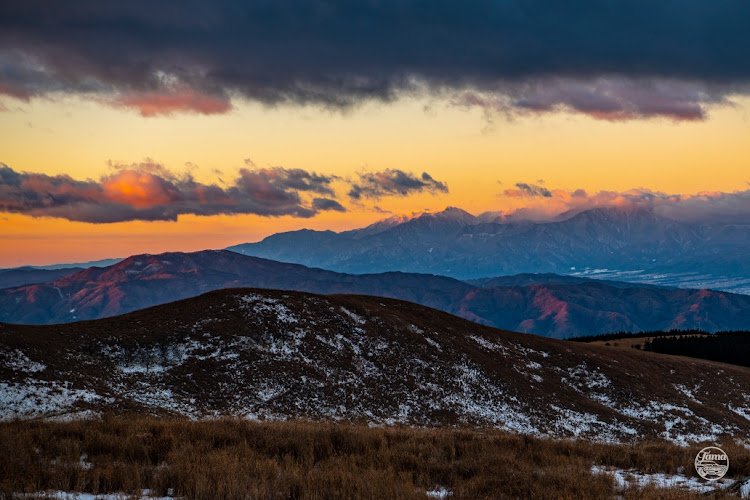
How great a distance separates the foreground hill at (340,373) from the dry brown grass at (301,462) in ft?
44.8

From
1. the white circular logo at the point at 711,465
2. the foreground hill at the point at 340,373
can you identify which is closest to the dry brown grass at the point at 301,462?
the white circular logo at the point at 711,465

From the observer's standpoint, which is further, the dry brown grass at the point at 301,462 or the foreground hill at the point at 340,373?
the foreground hill at the point at 340,373

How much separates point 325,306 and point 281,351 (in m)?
10.1

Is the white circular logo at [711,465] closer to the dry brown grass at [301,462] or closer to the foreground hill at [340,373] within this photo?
the dry brown grass at [301,462]

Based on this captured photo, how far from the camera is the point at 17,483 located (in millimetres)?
12898

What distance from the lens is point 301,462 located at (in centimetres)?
1684

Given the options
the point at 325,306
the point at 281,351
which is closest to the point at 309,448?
the point at 281,351

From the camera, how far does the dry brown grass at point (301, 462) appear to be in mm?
13422

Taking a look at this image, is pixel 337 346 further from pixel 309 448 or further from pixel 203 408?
pixel 309 448

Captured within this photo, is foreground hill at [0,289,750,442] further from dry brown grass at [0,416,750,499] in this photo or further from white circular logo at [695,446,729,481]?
white circular logo at [695,446,729,481]

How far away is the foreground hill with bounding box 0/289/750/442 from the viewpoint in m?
Result: 35.0

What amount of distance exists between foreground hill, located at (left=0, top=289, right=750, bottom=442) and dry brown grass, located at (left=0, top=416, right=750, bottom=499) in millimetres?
13660

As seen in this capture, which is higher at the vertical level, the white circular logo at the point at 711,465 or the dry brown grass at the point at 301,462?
the dry brown grass at the point at 301,462

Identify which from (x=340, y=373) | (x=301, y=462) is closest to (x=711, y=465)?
(x=301, y=462)
